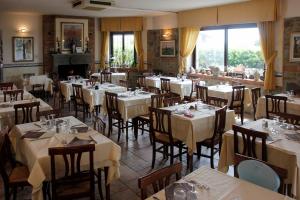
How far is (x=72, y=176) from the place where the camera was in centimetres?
305

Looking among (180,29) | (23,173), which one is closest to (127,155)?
(23,173)

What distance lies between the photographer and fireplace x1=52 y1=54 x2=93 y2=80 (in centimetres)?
1189

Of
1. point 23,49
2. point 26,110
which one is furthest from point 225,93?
point 23,49

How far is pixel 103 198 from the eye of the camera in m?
3.76

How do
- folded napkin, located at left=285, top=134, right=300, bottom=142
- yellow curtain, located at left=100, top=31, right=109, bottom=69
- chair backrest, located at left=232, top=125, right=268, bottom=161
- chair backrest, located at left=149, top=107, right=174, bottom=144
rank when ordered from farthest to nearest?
yellow curtain, located at left=100, top=31, right=109, bottom=69 → chair backrest, located at left=149, top=107, right=174, bottom=144 → folded napkin, located at left=285, top=134, right=300, bottom=142 → chair backrest, located at left=232, top=125, right=268, bottom=161

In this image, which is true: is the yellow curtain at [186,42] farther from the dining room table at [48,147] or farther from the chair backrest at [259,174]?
the chair backrest at [259,174]

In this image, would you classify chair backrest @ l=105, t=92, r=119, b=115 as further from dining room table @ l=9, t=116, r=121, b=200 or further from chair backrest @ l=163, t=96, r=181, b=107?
dining room table @ l=9, t=116, r=121, b=200

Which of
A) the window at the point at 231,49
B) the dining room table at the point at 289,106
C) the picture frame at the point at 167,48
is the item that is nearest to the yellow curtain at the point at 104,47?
the picture frame at the point at 167,48

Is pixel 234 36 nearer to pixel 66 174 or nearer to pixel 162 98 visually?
pixel 162 98

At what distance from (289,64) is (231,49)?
226cm

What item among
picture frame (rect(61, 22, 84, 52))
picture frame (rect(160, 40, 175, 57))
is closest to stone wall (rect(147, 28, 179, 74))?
picture frame (rect(160, 40, 175, 57))

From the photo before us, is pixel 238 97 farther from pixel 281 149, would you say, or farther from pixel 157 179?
pixel 157 179

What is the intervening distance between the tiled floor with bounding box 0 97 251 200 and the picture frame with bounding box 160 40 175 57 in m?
5.61

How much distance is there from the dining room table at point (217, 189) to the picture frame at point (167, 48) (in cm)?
926
